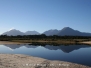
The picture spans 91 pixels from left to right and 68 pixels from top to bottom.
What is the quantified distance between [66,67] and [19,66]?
18.7ft

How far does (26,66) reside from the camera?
1841cm

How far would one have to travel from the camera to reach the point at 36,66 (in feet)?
60.6

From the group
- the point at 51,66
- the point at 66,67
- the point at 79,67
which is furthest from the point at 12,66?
the point at 79,67

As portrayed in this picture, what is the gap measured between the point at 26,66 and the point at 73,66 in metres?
5.90

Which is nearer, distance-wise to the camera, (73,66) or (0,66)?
(0,66)

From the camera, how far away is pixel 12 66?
18.1 m

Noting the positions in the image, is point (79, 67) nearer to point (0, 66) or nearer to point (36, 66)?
point (36, 66)

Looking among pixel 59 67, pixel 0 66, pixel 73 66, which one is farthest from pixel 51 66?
pixel 0 66

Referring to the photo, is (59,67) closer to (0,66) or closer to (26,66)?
(26,66)

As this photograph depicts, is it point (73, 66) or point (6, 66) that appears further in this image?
point (73, 66)

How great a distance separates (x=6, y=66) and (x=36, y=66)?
3529 millimetres

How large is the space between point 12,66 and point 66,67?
257 inches

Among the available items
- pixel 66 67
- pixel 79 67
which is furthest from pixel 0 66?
pixel 79 67

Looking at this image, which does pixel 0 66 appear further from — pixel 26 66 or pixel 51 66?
pixel 51 66
